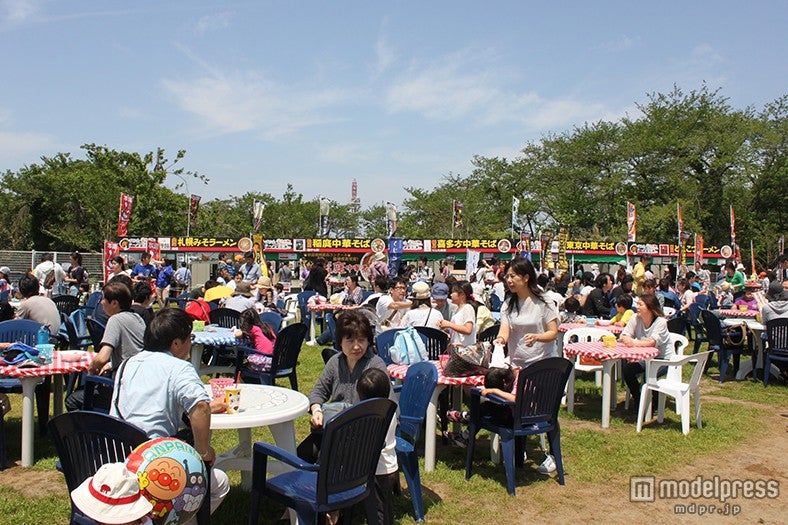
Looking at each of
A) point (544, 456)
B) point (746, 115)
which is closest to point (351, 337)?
point (544, 456)

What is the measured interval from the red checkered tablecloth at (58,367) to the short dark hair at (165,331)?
2.05 meters

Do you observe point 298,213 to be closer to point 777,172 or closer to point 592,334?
point 777,172

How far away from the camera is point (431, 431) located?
15.6ft

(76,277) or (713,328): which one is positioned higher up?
(76,277)

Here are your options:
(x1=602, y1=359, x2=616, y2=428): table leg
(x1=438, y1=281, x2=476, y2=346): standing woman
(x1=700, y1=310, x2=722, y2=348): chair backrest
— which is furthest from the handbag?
(x1=700, y1=310, x2=722, y2=348): chair backrest

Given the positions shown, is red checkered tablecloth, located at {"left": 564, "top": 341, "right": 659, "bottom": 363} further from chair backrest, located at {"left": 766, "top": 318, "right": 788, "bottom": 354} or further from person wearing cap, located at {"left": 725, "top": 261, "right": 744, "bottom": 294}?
person wearing cap, located at {"left": 725, "top": 261, "right": 744, "bottom": 294}

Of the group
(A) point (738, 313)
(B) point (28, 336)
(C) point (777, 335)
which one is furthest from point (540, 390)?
(A) point (738, 313)

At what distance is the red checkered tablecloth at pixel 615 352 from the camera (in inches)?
234

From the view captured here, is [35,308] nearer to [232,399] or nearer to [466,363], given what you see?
[232,399]

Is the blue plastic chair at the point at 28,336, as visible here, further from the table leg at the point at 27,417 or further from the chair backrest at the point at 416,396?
the chair backrest at the point at 416,396

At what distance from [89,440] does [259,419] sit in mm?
876

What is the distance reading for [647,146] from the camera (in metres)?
40.9

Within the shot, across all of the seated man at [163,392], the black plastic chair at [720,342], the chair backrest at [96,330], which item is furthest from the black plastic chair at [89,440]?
the black plastic chair at [720,342]

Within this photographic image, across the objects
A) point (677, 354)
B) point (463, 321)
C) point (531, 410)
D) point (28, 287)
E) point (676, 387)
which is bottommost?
point (676, 387)
